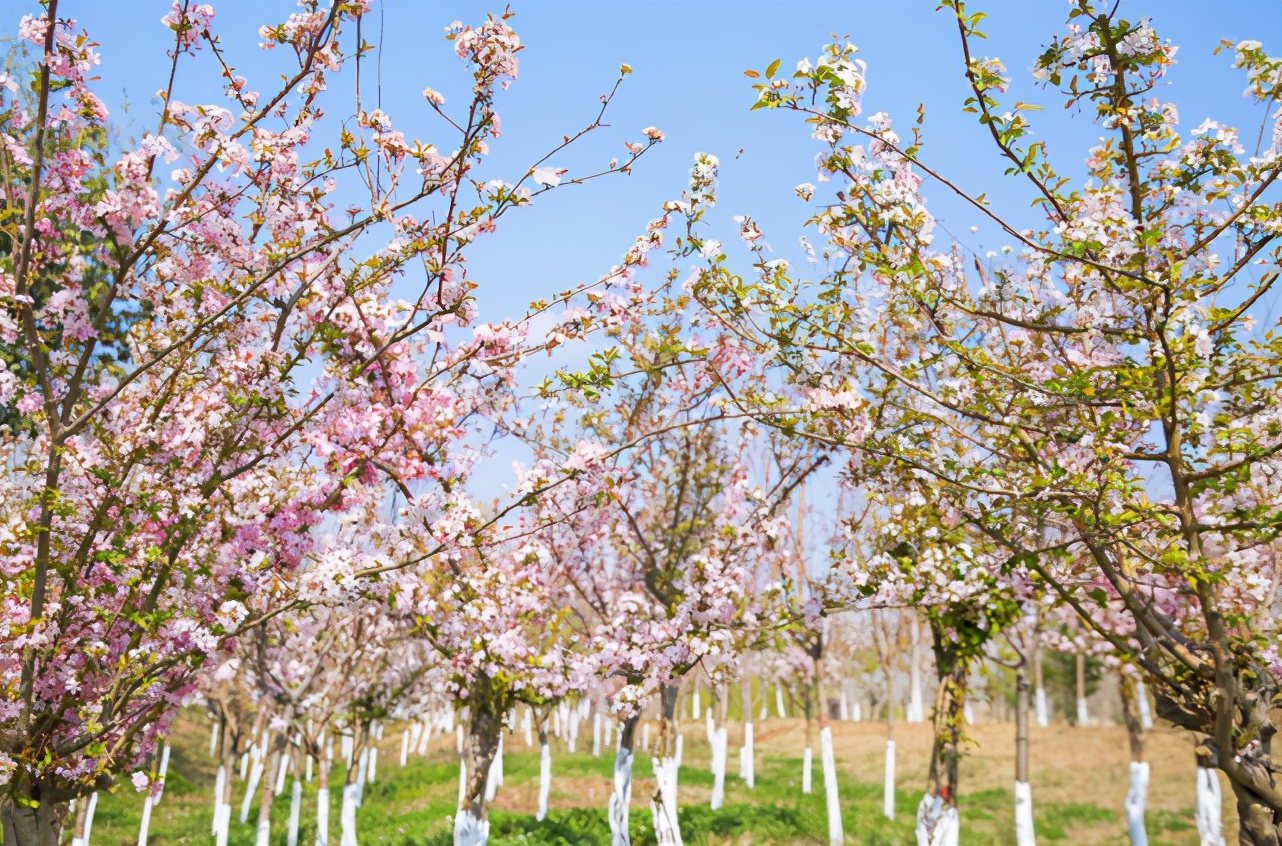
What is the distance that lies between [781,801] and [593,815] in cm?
573

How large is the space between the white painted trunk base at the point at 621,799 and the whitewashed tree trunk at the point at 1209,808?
367 inches

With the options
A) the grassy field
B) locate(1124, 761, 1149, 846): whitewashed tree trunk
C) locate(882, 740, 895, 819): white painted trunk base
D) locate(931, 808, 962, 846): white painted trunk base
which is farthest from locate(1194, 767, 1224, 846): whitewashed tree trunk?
locate(882, 740, 895, 819): white painted trunk base

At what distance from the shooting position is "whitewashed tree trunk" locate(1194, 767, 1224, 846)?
14344mm

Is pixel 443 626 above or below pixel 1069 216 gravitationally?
below

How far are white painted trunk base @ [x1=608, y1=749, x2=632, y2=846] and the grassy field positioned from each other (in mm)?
3074

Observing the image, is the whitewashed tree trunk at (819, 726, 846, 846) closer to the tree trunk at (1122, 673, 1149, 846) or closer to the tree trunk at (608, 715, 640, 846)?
the tree trunk at (608, 715, 640, 846)

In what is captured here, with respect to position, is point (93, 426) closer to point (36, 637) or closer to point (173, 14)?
point (36, 637)

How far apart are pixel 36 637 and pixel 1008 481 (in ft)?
19.2

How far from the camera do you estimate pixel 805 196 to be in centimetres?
588

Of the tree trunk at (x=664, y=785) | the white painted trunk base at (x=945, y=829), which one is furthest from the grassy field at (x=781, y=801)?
the tree trunk at (x=664, y=785)

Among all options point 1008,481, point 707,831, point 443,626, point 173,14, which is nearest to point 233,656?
point 443,626

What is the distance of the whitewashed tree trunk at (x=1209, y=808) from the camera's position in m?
14.3

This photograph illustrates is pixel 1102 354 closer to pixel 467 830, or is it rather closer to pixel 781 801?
pixel 467 830

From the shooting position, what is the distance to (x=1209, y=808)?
14555mm
